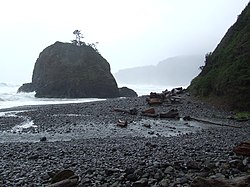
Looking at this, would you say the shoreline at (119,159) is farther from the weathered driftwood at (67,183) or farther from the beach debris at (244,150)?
the weathered driftwood at (67,183)

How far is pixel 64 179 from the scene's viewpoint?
682cm

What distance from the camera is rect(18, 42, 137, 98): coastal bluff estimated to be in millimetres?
59625

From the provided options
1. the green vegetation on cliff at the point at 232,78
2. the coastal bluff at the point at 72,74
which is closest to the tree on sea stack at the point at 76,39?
the coastal bluff at the point at 72,74

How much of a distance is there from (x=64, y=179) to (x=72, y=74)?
183 feet

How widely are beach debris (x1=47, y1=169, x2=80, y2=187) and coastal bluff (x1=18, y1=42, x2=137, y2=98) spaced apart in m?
51.4

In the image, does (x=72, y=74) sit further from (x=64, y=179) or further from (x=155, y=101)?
(x=64, y=179)

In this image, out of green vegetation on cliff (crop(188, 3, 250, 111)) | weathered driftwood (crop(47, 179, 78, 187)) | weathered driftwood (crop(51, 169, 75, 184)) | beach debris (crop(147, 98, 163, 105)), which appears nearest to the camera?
weathered driftwood (crop(47, 179, 78, 187))

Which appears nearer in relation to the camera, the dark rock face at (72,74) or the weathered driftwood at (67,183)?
the weathered driftwood at (67,183)

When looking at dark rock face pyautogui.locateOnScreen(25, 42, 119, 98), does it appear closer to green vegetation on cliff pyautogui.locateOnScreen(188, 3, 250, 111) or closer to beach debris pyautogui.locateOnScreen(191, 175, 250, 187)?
green vegetation on cliff pyautogui.locateOnScreen(188, 3, 250, 111)

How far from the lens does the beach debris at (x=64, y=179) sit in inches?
251

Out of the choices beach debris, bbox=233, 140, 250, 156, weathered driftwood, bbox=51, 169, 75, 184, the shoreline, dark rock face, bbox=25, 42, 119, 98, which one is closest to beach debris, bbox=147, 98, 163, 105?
the shoreline

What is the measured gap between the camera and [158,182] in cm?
655

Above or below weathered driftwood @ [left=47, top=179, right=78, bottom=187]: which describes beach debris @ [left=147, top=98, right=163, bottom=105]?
above

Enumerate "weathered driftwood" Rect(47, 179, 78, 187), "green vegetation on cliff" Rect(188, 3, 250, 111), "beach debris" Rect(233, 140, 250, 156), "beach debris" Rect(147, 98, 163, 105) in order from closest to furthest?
"weathered driftwood" Rect(47, 179, 78, 187)
"beach debris" Rect(233, 140, 250, 156)
"green vegetation on cliff" Rect(188, 3, 250, 111)
"beach debris" Rect(147, 98, 163, 105)
